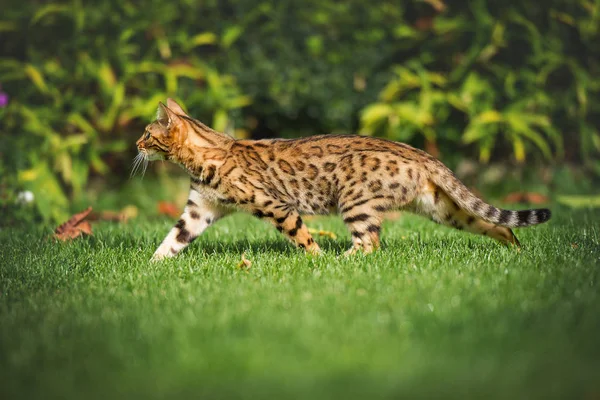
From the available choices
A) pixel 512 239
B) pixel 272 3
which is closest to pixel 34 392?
pixel 512 239

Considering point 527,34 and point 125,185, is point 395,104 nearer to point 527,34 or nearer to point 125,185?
point 527,34

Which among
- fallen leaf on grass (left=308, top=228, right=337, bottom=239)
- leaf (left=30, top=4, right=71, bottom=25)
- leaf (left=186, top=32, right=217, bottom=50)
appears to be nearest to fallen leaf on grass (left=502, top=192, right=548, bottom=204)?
fallen leaf on grass (left=308, top=228, right=337, bottom=239)

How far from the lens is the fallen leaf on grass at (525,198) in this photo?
8969 millimetres

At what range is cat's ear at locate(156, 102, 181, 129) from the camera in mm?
5730

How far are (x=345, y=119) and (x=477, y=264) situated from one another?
493 cm

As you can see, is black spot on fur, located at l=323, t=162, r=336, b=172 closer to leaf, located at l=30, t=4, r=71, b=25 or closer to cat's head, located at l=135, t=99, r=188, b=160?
cat's head, located at l=135, t=99, r=188, b=160

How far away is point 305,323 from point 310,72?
20.9 feet

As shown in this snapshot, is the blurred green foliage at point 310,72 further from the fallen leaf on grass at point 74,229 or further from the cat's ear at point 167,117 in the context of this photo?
the cat's ear at point 167,117

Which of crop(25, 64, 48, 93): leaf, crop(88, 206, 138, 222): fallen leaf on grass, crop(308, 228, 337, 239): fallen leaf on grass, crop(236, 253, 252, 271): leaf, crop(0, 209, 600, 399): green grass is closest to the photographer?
crop(0, 209, 600, 399): green grass

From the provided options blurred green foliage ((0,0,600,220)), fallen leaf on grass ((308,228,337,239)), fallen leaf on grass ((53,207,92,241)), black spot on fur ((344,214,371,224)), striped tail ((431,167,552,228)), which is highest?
blurred green foliage ((0,0,600,220))

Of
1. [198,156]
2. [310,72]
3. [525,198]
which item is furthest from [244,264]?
[525,198]

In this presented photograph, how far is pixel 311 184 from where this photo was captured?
18.8ft

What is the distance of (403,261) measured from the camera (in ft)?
16.2

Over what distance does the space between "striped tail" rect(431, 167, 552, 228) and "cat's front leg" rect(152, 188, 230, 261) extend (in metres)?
1.79
